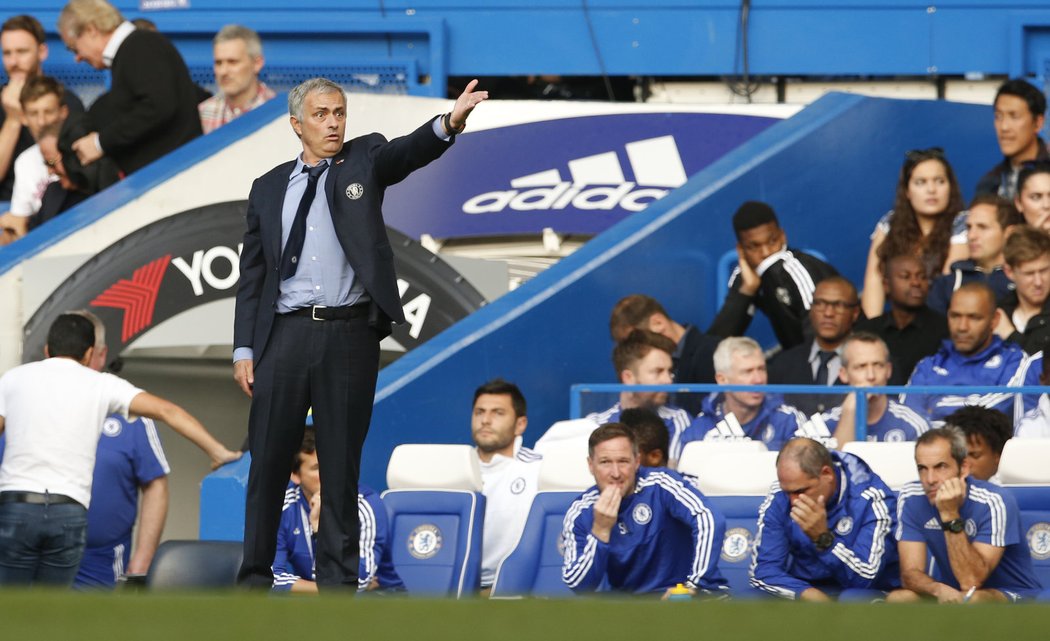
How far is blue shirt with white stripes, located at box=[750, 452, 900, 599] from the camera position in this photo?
281 inches

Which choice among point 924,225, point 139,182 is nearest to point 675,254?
point 924,225

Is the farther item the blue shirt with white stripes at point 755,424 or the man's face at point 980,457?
the blue shirt with white stripes at point 755,424

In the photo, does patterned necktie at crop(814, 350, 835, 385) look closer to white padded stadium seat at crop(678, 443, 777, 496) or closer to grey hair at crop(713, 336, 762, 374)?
grey hair at crop(713, 336, 762, 374)

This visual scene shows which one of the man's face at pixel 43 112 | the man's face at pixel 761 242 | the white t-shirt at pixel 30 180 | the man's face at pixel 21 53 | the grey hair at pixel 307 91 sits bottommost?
the grey hair at pixel 307 91

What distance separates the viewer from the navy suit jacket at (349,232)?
562 centimetres

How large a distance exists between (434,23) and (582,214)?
256cm

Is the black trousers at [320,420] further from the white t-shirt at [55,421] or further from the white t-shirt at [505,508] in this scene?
the white t-shirt at [505,508]

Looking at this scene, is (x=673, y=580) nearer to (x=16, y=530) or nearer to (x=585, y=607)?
(x=16, y=530)

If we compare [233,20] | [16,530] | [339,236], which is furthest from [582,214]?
[339,236]

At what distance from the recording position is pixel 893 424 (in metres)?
7.79

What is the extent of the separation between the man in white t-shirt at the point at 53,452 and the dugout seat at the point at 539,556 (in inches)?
48.0

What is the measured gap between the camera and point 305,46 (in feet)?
44.2

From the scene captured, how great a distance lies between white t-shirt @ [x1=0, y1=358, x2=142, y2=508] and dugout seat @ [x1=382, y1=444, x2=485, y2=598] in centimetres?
123

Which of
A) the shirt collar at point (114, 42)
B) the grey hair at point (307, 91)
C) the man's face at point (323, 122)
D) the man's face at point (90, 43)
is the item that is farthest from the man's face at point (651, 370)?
the man's face at point (90, 43)
